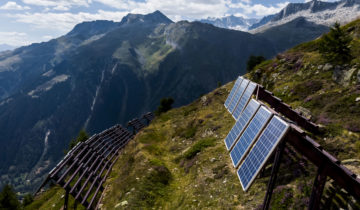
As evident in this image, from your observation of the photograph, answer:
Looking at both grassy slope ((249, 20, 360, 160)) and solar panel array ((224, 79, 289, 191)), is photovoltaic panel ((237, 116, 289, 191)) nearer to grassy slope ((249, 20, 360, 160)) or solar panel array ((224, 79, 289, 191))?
solar panel array ((224, 79, 289, 191))

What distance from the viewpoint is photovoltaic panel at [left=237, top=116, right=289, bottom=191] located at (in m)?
12.2

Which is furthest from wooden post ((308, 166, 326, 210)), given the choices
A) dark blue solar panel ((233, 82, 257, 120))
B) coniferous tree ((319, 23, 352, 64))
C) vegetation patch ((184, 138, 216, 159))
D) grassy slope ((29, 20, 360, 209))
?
coniferous tree ((319, 23, 352, 64))

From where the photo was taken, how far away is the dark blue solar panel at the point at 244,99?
24720mm

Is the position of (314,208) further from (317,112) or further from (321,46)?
(321,46)

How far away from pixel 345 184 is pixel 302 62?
37676 mm

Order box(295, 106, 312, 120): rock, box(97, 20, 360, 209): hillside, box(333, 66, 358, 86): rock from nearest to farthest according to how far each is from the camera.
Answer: box(97, 20, 360, 209): hillside
box(295, 106, 312, 120): rock
box(333, 66, 358, 86): rock

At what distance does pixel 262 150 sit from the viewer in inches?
528

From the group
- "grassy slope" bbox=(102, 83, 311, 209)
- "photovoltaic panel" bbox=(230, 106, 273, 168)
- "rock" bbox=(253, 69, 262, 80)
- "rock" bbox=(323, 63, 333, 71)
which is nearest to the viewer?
"photovoltaic panel" bbox=(230, 106, 273, 168)

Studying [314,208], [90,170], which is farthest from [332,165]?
[90,170]

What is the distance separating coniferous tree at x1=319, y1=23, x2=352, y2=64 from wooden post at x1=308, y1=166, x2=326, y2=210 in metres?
29.1

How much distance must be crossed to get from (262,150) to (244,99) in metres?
13.2

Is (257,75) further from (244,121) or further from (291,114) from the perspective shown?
(244,121)

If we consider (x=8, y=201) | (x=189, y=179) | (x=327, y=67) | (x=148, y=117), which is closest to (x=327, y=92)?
(x=327, y=67)

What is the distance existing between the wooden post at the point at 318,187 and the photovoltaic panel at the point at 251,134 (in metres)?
4.44
